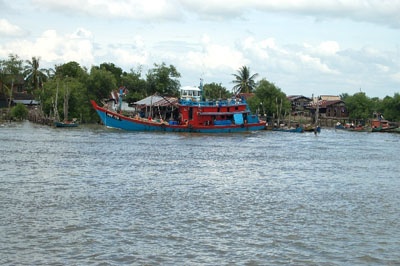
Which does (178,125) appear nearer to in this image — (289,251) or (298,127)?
(298,127)

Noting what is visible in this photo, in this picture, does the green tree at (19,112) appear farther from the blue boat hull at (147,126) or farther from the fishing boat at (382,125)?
the fishing boat at (382,125)

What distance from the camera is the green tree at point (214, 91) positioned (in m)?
122

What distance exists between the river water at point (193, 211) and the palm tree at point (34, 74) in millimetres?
79592

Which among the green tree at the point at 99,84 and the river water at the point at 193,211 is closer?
the river water at the point at 193,211

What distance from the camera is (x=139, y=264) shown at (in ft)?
51.4

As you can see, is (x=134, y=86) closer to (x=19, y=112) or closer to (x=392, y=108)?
(x=19, y=112)

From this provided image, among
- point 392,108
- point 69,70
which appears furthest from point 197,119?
point 392,108

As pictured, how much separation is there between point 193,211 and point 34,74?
103384mm

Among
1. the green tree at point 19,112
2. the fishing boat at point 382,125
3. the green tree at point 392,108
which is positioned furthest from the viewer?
the green tree at point 392,108

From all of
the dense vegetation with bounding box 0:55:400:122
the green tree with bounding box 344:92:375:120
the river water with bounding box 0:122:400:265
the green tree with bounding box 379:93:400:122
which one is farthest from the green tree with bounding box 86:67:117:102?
the river water with bounding box 0:122:400:265

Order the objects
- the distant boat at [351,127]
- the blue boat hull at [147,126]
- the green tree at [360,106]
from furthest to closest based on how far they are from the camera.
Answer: the green tree at [360,106] → the distant boat at [351,127] → the blue boat hull at [147,126]

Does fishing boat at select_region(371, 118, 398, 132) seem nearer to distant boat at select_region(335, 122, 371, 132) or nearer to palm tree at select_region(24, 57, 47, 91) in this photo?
distant boat at select_region(335, 122, 371, 132)

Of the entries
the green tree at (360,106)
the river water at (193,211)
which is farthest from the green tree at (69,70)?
the river water at (193,211)

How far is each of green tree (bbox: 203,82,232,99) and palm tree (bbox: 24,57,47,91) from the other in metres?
31.1
